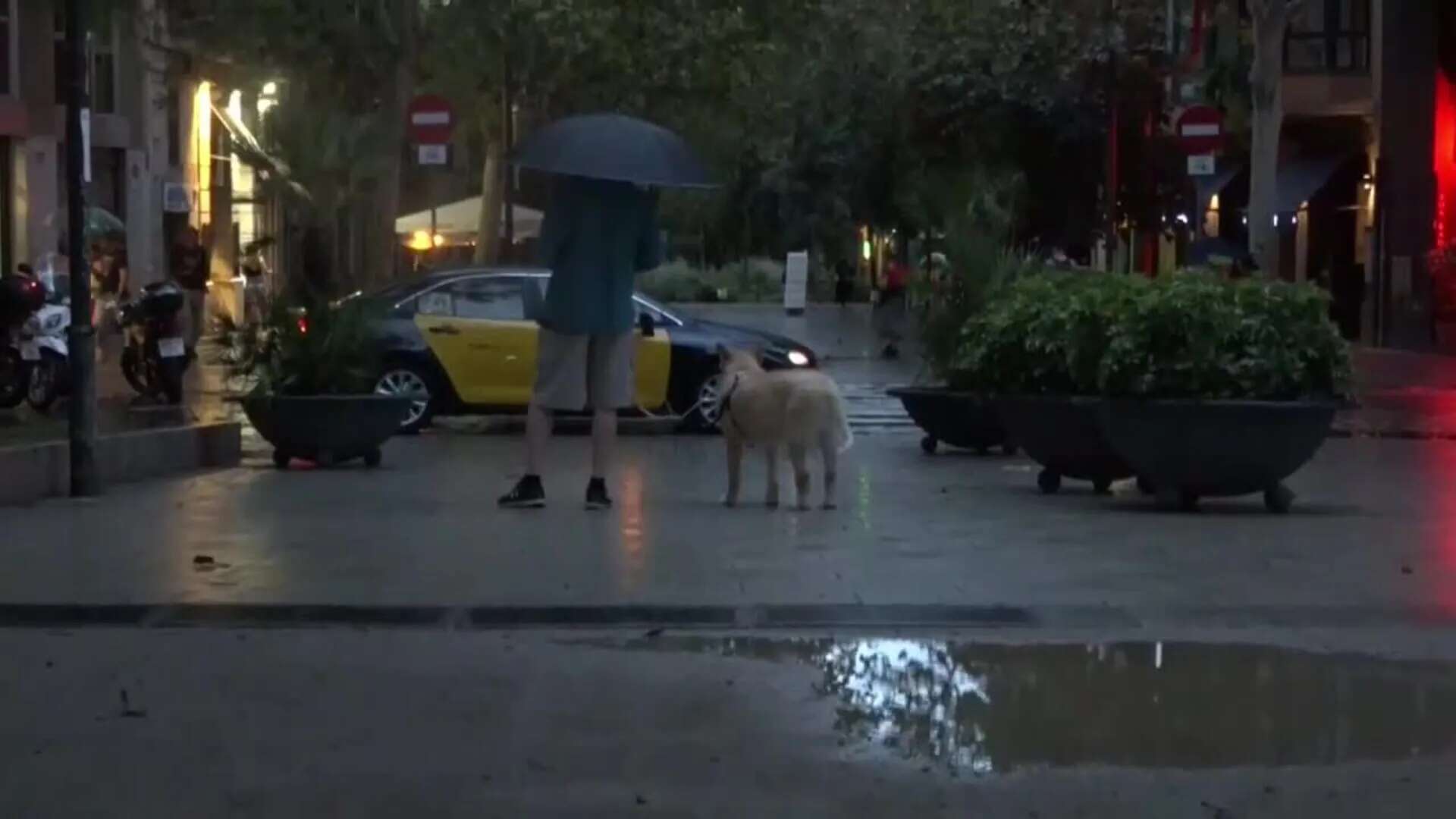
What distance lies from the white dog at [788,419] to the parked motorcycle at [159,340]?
855cm

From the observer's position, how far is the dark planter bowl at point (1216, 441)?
12.7 m

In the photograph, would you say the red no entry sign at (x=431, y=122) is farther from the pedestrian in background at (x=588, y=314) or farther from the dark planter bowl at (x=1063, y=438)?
the pedestrian in background at (x=588, y=314)

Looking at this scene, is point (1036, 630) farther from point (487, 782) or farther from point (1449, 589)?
point (487, 782)

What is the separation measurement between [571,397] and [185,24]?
2211 centimetres

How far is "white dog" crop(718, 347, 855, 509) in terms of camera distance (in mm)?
13148

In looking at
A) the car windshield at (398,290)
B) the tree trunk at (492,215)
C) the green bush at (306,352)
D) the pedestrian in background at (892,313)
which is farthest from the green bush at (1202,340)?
the tree trunk at (492,215)

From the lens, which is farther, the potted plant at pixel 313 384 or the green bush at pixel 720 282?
the green bush at pixel 720 282

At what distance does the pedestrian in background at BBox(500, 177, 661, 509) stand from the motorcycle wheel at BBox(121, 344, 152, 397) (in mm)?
9032

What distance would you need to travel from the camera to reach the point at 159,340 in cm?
2077

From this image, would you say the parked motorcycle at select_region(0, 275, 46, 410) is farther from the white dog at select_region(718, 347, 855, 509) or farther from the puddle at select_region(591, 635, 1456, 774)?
the puddle at select_region(591, 635, 1456, 774)

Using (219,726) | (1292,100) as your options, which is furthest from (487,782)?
(1292,100)

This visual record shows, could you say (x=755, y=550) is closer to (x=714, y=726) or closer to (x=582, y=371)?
(x=582, y=371)

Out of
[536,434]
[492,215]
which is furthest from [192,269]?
[492,215]

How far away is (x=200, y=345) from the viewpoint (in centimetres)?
3036
